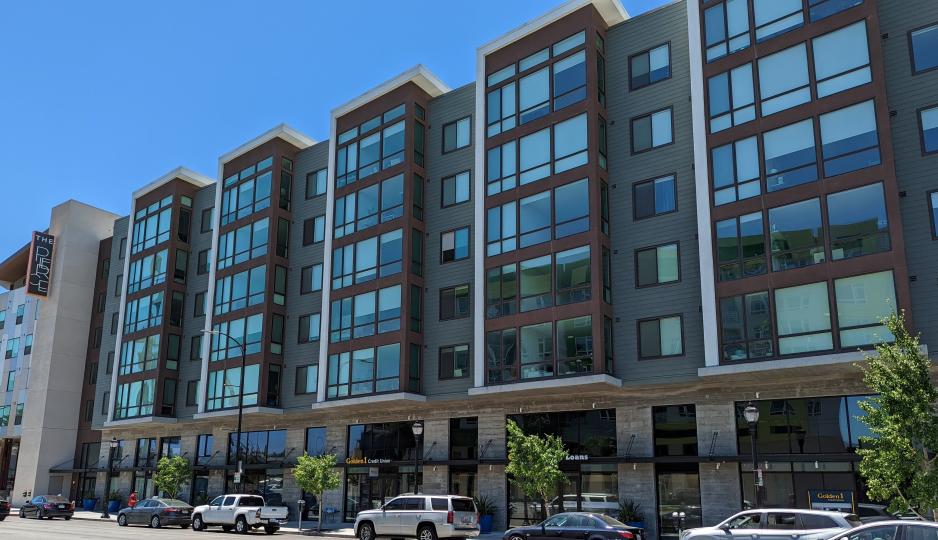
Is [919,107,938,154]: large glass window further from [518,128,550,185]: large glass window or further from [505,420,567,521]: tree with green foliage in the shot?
[505,420,567,521]: tree with green foliage

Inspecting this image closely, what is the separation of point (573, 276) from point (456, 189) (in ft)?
29.6

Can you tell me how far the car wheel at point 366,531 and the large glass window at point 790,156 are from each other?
18.1 m

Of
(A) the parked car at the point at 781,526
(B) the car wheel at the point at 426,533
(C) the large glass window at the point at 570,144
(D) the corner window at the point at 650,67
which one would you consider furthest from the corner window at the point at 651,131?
(B) the car wheel at the point at 426,533

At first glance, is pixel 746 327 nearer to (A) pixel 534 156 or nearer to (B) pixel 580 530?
(B) pixel 580 530

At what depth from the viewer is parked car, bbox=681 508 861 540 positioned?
17.5m

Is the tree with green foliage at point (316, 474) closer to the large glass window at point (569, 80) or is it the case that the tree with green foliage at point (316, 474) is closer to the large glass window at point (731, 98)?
the large glass window at point (569, 80)

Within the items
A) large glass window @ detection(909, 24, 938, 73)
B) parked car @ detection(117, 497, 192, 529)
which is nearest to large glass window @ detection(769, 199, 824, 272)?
large glass window @ detection(909, 24, 938, 73)

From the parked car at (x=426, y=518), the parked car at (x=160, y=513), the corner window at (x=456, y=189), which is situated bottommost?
the parked car at (x=160, y=513)

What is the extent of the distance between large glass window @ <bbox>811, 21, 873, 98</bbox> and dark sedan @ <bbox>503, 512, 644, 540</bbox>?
51.5ft

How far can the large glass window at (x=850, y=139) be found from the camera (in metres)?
24.8

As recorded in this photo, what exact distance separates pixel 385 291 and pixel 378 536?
13.1 metres

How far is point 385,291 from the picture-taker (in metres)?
37.4

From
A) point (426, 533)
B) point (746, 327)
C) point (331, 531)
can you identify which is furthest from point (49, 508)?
point (746, 327)

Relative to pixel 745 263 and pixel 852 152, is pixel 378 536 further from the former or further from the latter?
pixel 852 152
